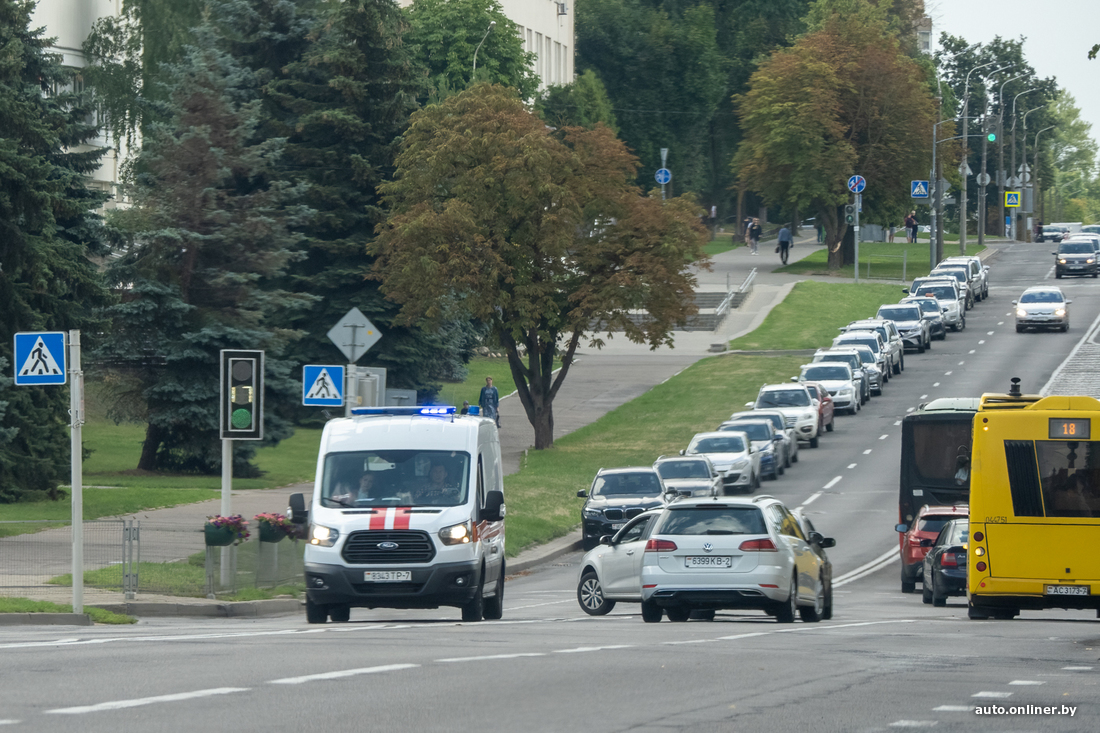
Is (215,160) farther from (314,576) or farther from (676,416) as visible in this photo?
(314,576)

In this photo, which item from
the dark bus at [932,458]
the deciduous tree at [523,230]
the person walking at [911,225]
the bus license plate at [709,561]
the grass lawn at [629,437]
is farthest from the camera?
the person walking at [911,225]

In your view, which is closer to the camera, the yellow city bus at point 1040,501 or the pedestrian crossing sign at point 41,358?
the yellow city bus at point 1040,501

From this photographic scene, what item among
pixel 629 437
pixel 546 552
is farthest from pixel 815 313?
pixel 546 552

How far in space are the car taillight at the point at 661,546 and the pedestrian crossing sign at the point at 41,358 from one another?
24.5 feet

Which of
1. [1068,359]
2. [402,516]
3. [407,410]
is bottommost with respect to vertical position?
[402,516]

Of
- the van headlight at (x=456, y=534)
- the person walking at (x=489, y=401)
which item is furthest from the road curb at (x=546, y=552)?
the van headlight at (x=456, y=534)

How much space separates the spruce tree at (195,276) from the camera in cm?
3734

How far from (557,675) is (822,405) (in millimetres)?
37071

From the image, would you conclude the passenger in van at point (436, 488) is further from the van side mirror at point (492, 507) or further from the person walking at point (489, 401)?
the person walking at point (489, 401)

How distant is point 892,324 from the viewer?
196 ft

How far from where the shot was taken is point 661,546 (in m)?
18.3

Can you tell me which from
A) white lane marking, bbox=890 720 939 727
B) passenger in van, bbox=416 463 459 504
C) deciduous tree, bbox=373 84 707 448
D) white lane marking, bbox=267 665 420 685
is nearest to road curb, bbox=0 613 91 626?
passenger in van, bbox=416 463 459 504

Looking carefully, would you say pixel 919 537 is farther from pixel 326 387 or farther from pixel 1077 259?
pixel 1077 259

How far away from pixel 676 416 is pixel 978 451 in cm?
3470
